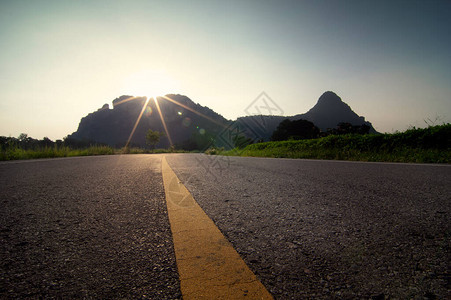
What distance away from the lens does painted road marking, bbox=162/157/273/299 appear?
730 millimetres

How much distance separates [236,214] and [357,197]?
1.32 meters

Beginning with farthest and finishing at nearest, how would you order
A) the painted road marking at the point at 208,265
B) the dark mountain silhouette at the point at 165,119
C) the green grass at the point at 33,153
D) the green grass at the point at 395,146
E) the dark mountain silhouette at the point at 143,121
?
the dark mountain silhouette at the point at 143,121, the dark mountain silhouette at the point at 165,119, the green grass at the point at 33,153, the green grass at the point at 395,146, the painted road marking at the point at 208,265

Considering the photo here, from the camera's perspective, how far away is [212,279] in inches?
31.7

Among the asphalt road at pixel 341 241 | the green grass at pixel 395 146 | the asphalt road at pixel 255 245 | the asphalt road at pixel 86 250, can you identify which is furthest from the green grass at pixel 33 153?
the green grass at pixel 395 146

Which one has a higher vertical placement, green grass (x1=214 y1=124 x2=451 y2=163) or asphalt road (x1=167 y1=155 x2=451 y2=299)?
green grass (x1=214 y1=124 x2=451 y2=163)

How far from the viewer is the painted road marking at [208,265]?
0.73 m

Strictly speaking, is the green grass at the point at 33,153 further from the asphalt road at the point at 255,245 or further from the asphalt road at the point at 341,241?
the asphalt road at the point at 341,241

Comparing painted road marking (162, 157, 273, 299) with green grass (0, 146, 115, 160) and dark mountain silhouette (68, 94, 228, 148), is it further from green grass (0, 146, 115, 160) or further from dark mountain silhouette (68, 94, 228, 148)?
dark mountain silhouette (68, 94, 228, 148)

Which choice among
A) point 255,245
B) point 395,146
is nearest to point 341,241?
point 255,245

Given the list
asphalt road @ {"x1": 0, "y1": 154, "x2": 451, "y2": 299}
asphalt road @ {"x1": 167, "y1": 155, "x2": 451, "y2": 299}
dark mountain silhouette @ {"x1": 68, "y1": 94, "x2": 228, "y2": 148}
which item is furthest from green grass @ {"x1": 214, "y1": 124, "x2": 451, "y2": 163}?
dark mountain silhouette @ {"x1": 68, "y1": 94, "x2": 228, "y2": 148}

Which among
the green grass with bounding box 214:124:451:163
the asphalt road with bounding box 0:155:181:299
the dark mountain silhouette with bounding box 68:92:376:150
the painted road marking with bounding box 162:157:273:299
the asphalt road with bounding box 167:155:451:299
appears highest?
the dark mountain silhouette with bounding box 68:92:376:150

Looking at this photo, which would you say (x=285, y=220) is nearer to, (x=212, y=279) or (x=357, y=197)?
(x=212, y=279)

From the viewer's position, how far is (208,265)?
35.8 inches

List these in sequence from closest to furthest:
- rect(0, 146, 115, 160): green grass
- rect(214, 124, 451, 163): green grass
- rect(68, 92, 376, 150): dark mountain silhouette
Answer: rect(214, 124, 451, 163): green grass → rect(0, 146, 115, 160): green grass → rect(68, 92, 376, 150): dark mountain silhouette
